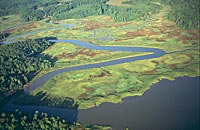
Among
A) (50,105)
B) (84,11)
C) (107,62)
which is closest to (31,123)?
(50,105)

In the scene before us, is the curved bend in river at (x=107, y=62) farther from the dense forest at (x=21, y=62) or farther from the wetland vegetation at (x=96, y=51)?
the dense forest at (x=21, y=62)

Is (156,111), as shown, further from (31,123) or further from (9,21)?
(9,21)

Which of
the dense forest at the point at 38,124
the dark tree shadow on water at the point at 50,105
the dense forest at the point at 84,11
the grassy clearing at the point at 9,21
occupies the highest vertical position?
the dense forest at the point at 84,11

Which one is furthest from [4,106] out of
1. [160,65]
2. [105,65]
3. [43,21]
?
[43,21]

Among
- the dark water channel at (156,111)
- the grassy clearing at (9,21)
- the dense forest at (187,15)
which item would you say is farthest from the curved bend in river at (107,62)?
the grassy clearing at (9,21)

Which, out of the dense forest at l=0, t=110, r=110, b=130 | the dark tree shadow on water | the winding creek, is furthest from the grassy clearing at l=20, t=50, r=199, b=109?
the dense forest at l=0, t=110, r=110, b=130

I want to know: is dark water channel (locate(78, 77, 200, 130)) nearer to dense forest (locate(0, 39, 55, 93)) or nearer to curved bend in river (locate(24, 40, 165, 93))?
curved bend in river (locate(24, 40, 165, 93))
